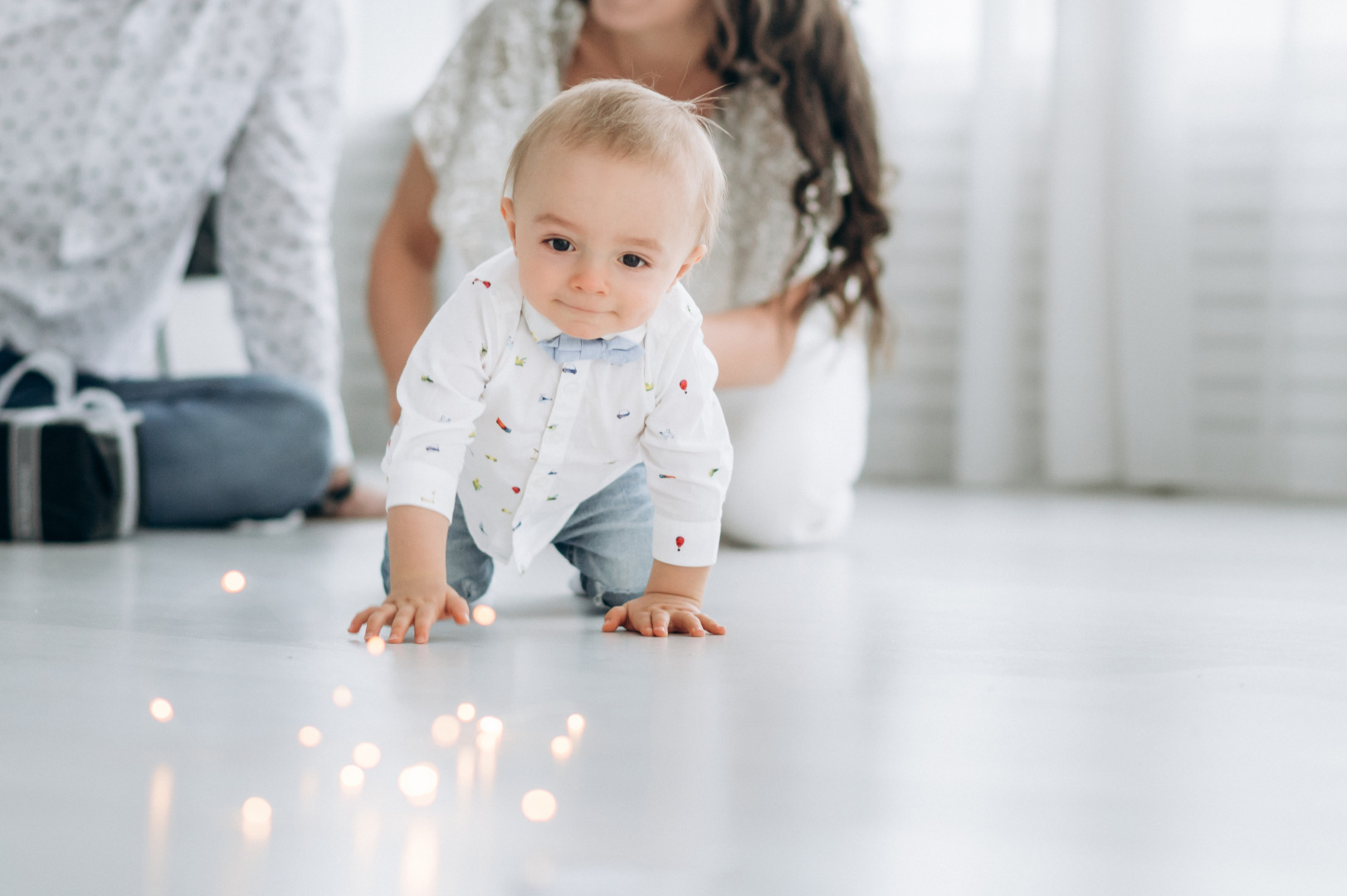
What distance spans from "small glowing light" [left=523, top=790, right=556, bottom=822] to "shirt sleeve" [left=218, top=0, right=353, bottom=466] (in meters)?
1.07

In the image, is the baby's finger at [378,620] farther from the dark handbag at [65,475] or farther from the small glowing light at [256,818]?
the dark handbag at [65,475]

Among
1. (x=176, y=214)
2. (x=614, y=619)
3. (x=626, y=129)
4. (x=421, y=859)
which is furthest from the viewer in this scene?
(x=176, y=214)

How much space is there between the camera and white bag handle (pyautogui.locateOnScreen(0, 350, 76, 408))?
142cm

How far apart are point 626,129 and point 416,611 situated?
0.36 metres

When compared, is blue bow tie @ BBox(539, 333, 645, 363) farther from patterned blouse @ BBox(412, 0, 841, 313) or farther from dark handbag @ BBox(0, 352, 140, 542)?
dark handbag @ BBox(0, 352, 140, 542)

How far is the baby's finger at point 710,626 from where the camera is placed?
91 cm

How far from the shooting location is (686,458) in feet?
2.97

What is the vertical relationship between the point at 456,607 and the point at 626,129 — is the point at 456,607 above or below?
below

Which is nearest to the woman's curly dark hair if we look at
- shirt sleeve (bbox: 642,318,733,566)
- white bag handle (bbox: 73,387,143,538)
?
shirt sleeve (bbox: 642,318,733,566)

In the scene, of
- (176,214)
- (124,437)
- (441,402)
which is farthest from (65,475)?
(441,402)

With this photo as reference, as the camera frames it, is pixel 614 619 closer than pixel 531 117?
Yes

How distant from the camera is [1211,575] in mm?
1274

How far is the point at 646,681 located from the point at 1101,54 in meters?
1.87

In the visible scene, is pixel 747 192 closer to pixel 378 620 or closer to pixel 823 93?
pixel 823 93
